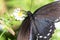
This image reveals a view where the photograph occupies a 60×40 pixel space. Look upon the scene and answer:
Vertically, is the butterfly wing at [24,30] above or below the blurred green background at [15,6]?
below

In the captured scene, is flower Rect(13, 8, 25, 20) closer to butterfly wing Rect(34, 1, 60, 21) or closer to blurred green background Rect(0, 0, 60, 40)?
blurred green background Rect(0, 0, 60, 40)

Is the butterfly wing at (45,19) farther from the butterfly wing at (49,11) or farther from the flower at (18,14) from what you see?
the flower at (18,14)

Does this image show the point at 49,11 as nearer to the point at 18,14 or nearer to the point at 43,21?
the point at 43,21

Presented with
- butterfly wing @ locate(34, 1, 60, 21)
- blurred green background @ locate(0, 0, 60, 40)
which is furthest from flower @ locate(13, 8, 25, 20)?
butterfly wing @ locate(34, 1, 60, 21)

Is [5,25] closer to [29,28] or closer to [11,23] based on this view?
[11,23]

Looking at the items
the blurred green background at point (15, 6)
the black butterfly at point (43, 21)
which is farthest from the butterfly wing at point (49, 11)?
the blurred green background at point (15, 6)

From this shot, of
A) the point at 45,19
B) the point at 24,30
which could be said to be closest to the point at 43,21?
the point at 45,19

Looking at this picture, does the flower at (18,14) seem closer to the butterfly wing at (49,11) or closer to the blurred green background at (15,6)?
the blurred green background at (15,6)

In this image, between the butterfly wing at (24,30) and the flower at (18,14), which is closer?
the butterfly wing at (24,30)
